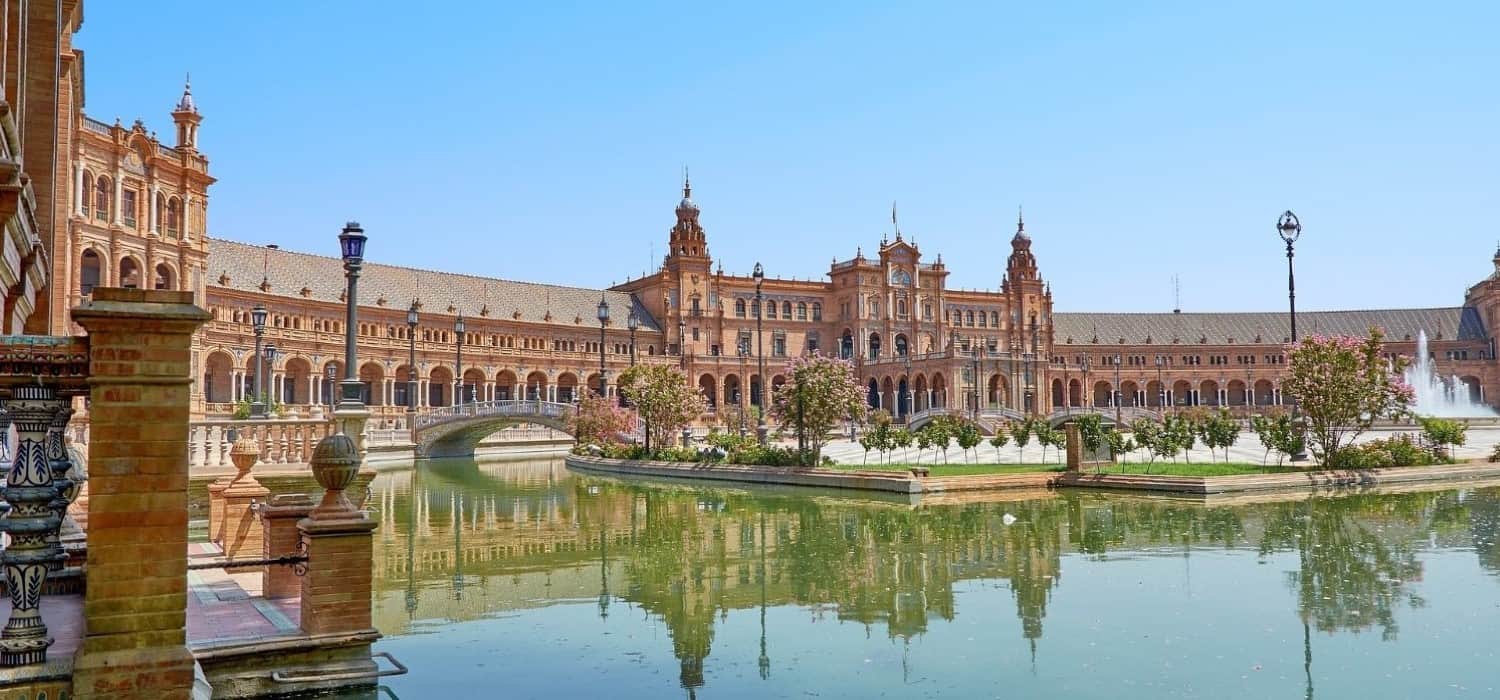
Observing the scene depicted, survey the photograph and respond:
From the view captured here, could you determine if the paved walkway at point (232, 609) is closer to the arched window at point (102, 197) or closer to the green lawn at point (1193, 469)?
the green lawn at point (1193, 469)

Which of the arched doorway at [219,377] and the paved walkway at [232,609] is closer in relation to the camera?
the paved walkway at [232,609]

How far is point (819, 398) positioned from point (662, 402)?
991 cm

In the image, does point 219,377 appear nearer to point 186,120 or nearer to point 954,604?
point 186,120

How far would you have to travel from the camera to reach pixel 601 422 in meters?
48.0

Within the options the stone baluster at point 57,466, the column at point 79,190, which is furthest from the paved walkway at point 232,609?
the column at point 79,190

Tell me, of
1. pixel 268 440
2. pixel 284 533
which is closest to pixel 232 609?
pixel 284 533

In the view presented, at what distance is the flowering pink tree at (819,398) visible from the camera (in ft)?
108

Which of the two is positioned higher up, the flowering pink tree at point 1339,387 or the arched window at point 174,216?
the arched window at point 174,216

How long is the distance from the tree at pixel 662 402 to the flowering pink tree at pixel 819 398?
8233mm

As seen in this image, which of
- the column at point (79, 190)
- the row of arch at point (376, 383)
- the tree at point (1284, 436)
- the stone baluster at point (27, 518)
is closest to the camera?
the stone baluster at point (27, 518)

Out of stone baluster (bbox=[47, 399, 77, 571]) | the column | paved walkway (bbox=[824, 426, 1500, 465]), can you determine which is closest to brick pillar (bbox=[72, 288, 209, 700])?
stone baluster (bbox=[47, 399, 77, 571])

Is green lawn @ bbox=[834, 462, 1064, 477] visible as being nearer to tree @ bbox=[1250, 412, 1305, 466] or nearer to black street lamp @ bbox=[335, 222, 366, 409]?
tree @ bbox=[1250, 412, 1305, 466]

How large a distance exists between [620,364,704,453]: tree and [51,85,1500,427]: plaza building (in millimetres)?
6015

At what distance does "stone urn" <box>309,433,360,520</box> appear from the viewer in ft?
29.9
